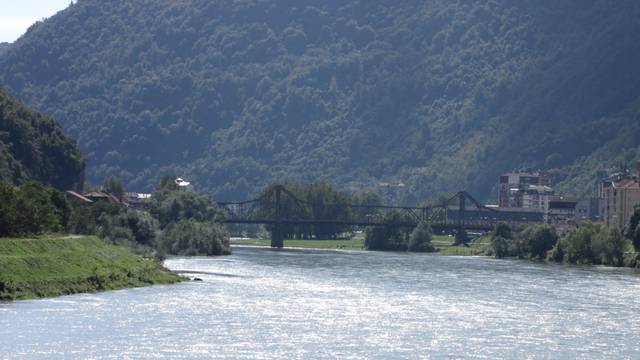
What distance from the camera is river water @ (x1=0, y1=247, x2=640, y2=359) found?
72.8 metres

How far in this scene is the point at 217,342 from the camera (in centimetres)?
7481

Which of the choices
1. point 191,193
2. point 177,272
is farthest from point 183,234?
point 177,272

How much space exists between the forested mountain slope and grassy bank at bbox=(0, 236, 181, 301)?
57.2 meters

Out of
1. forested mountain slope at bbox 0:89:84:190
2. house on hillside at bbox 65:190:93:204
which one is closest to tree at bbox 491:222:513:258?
house on hillside at bbox 65:190:93:204

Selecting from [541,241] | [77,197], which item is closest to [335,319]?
[77,197]

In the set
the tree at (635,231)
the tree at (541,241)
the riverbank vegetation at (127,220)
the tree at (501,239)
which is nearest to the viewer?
the riverbank vegetation at (127,220)

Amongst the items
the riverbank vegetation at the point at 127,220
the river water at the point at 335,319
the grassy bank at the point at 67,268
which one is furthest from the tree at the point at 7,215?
the river water at the point at 335,319

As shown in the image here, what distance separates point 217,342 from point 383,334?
8.14 meters

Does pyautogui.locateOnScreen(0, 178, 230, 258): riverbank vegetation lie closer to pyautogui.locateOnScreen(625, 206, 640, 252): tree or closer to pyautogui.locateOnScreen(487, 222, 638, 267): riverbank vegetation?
pyautogui.locateOnScreen(487, 222, 638, 267): riverbank vegetation

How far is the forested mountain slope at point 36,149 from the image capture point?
573 feet

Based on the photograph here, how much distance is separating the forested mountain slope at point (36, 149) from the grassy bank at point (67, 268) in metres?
57.2

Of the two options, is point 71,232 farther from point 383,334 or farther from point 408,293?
point 383,334

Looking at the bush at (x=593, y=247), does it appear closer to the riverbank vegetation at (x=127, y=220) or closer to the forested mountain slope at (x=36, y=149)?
the riverbank vegetation at (x=127, y=220)

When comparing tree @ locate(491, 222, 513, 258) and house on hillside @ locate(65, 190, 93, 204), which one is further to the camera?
tree @ locate(491, 222, 513, 258)
